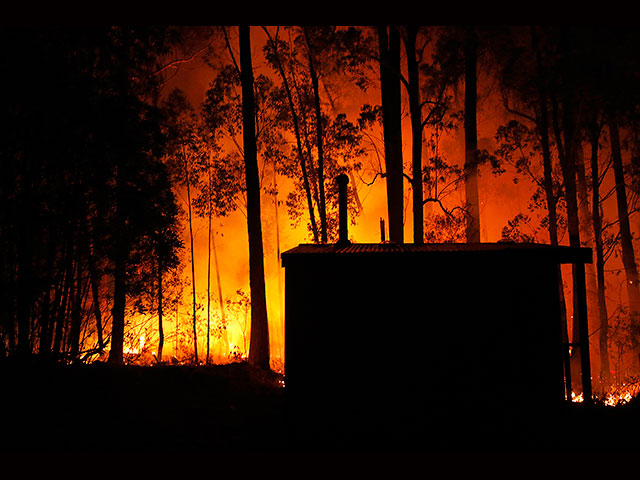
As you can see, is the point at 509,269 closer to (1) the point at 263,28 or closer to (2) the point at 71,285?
(2) the point at 71,285

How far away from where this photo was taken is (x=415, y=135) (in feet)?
30.6

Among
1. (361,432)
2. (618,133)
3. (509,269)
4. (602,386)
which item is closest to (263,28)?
(618,133)

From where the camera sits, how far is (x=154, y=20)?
404 centimetres

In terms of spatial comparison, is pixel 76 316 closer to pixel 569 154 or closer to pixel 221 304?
pixel 221 304

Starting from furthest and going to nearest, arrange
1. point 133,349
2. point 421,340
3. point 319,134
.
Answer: point 133,349
point 319,134
point 421,340

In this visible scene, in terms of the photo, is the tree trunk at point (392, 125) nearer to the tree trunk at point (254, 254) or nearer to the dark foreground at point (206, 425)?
the tree trunk at point (254, 254)

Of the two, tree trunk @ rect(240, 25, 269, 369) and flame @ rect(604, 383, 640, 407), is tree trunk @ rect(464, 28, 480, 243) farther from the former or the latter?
tree trunk @ rect(240, 25, 269, 369)

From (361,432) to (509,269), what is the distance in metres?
2.09

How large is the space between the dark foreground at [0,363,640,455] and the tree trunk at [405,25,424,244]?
4.60 m

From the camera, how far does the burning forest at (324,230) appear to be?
4.09m

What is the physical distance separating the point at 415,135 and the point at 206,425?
7.12 metres

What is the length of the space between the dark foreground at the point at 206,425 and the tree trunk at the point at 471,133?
16.1 feet

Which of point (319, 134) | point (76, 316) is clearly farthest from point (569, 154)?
point (76, 316)

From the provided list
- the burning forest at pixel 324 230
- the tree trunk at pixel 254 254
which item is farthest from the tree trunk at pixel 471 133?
the tree trunk at pixel 254 254
